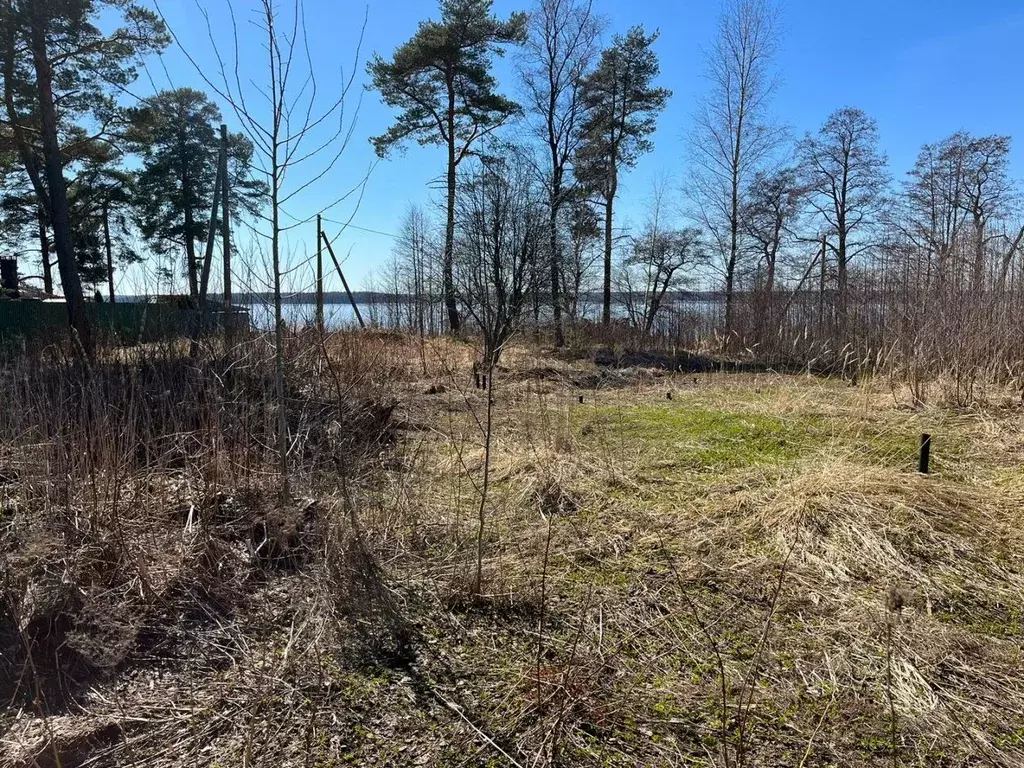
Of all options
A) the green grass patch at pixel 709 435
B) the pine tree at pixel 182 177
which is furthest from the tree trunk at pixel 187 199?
the green grass patch at pixel 709 435

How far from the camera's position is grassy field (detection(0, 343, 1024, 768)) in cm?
171

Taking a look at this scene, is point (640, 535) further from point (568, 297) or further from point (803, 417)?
point (568, 297)

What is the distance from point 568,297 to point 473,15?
810 centimetres

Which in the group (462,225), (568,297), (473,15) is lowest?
(568,297)

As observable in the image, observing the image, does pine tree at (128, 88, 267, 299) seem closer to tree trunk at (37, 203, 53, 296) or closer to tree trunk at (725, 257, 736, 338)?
tree trunk at (37, 203, 53, 296)

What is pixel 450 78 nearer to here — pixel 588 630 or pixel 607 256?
pixel 607 256

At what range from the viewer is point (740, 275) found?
19.0 m

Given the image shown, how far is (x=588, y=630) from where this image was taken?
234 cm

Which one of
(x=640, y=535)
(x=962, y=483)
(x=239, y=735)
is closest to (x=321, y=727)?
(x=239, y=735)

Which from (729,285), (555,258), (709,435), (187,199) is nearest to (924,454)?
(709,435)

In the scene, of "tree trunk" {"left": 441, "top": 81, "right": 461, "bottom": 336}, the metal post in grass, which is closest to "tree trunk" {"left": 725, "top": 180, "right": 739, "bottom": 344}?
"tree trunk" {"left": 441, "top": 81, "right": 461, "bottom": 336}

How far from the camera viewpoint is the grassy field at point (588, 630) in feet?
5.62

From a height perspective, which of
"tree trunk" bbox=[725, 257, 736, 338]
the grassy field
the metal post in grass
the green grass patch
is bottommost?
the grassy field

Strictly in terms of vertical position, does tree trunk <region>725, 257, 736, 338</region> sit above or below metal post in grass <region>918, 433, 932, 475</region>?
above
